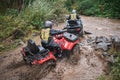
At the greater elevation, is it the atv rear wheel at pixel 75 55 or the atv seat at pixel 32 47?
the atv seat at pixel 32 47

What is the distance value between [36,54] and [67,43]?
4.85ft

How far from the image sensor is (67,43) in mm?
8047

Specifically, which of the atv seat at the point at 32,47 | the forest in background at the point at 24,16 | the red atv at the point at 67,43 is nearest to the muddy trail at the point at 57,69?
the red atv at the point at 67,43

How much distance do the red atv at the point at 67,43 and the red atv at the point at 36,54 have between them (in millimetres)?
969

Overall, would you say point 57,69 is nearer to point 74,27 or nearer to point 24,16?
point 74,27

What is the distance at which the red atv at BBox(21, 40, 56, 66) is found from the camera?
6.86 m

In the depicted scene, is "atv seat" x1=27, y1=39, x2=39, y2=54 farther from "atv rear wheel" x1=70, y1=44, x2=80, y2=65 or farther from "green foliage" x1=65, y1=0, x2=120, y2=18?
"green foliage" x1=65, y1=0, x2=120, y2=18

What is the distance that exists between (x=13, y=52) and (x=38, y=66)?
2.53 meters

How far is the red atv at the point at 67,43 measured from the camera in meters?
8.03

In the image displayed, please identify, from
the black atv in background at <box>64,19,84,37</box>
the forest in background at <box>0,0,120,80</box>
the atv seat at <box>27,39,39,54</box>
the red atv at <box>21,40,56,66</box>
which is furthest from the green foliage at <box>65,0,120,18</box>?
the atv seat at <box>27,39,39,54</box>

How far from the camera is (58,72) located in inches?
292

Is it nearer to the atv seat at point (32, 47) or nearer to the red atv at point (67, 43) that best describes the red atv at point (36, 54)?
the atv seat at point (32, 47)

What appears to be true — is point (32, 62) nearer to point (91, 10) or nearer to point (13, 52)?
point (13, 52)

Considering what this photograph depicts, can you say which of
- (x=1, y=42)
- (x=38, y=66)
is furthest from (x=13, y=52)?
(x=38, y=66)
